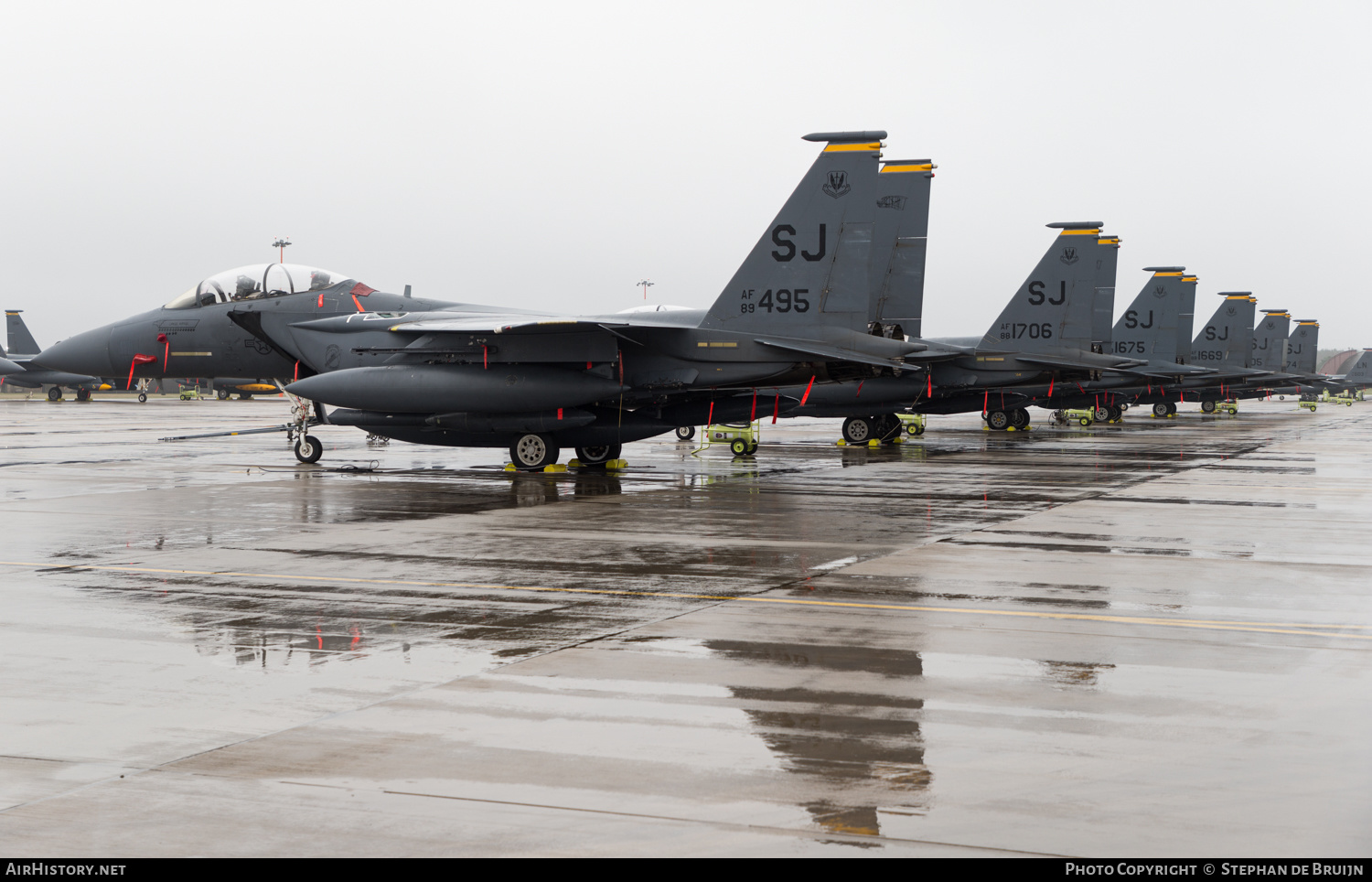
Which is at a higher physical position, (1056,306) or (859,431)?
(1056,306)

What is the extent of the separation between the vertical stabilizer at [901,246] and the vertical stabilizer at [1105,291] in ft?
34.4

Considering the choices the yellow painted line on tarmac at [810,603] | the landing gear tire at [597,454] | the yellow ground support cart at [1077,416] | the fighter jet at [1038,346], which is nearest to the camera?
the yellow painted line on tarmac at [810,603]

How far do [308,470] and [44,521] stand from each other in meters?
7.04

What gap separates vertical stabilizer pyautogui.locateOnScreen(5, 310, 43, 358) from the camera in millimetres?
68125

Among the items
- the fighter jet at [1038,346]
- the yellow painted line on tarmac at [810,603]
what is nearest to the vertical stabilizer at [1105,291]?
the fighter jet at [1038,346]

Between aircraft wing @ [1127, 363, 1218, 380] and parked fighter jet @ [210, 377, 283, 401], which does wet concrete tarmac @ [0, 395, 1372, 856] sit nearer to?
aircraft wing @ [1127, 363, 1218, 380]

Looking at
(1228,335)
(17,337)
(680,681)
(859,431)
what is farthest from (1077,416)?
(17,337)

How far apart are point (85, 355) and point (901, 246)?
15.4 m

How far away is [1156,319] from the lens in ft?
141

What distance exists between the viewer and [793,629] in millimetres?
7293

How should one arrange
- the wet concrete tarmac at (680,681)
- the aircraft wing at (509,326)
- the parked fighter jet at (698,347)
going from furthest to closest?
the parked fighter jet at (698,347) < the aircraft wing at (509,326) < the wet concrete tarmac at (680,681)

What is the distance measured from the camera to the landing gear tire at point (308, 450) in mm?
20594

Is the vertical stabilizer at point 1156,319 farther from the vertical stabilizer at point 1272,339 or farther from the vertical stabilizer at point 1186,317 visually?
the vertical stabilizer at point 1272,339

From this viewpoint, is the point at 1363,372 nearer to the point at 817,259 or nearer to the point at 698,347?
the point at 817,259
